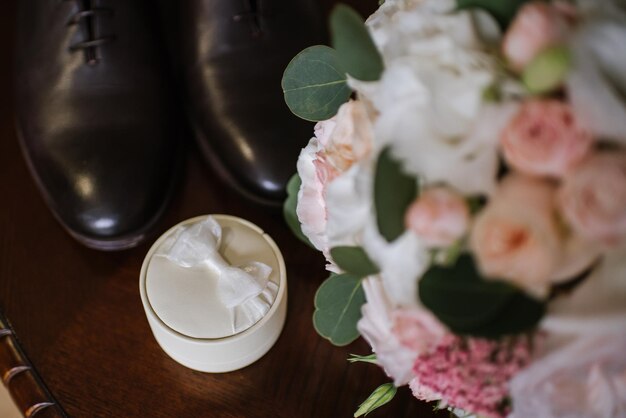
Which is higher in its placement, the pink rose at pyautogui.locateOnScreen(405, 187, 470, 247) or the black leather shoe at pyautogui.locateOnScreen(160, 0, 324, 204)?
the pink rose at pyautogui.locateOnScreen(405, 187, 470, 247)

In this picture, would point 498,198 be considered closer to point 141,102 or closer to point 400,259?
point 400,259

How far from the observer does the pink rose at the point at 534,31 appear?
25cm

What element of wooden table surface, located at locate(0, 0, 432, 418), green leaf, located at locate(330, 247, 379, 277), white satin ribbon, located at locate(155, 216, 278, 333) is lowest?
wooden table surface, located at locate(0, 0, 432, 418)

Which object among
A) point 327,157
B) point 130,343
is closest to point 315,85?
point 327,157

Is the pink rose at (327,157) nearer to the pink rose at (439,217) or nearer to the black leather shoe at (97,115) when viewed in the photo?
the pink rose at (439,217)

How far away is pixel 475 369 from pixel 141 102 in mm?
452

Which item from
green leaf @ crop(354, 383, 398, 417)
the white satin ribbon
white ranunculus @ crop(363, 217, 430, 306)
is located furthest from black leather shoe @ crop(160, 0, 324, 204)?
white ranunculus @ crop(363, 217, 430, 306)

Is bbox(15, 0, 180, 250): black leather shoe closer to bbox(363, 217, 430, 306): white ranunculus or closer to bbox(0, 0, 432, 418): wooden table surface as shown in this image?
bbox(0, 0, 432, 418): wooden table surface

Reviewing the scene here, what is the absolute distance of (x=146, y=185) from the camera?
60 centimetres

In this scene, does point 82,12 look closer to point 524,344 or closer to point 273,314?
point 273,314

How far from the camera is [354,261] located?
1.09 feet

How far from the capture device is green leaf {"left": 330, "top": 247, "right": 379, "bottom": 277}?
0.33 meters

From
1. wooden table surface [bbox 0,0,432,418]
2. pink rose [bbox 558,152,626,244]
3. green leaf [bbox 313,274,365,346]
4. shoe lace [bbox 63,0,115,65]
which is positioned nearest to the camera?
pink rose [bbox 558,152,626,244]

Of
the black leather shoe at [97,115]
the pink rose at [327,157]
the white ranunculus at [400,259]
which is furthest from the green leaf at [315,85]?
the black leather shoe at [97,115]
